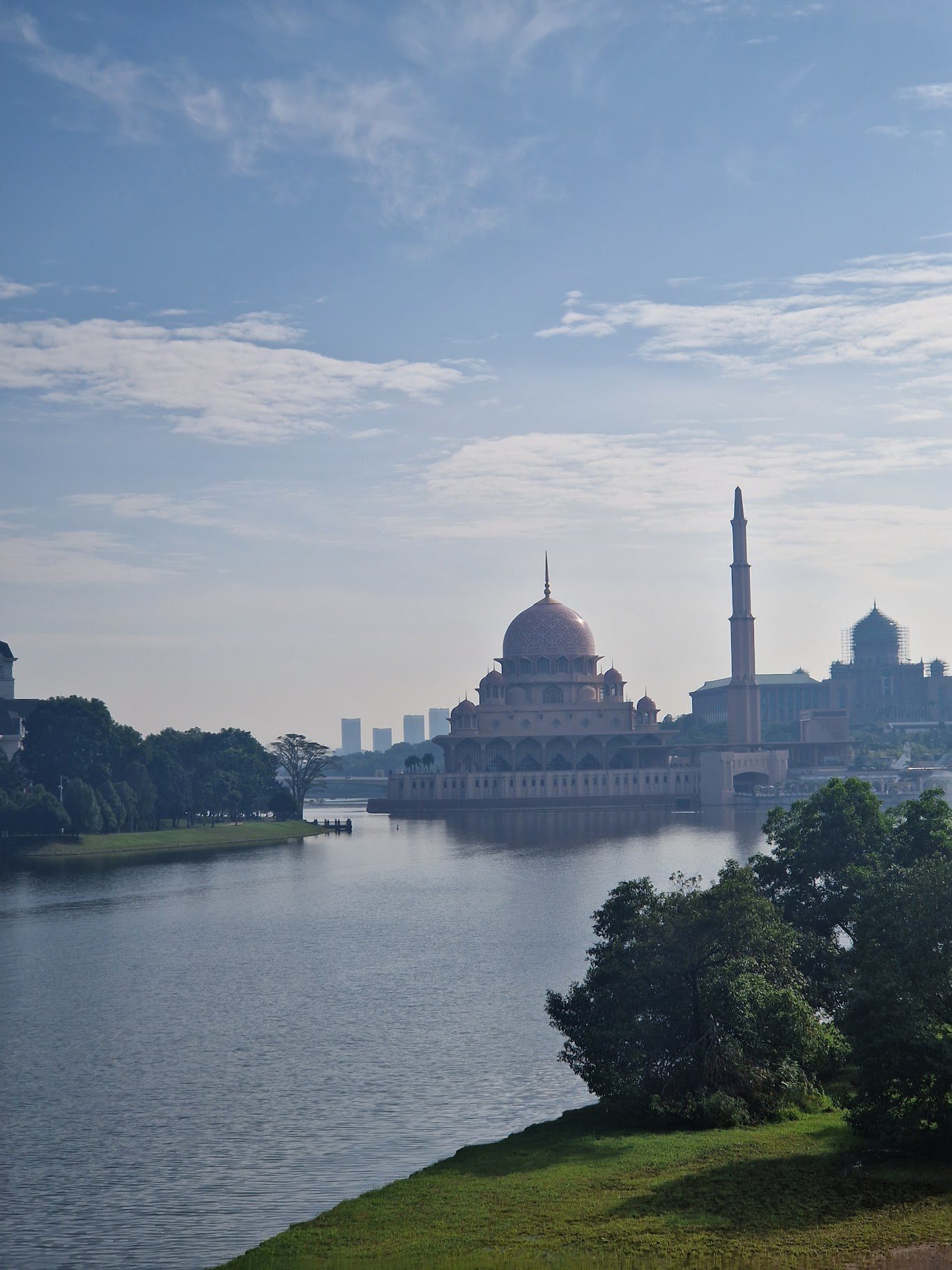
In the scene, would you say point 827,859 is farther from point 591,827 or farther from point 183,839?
point 591,827

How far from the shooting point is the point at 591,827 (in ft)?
372

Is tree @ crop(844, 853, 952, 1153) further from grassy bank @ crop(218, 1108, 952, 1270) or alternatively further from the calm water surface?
the calm water surface

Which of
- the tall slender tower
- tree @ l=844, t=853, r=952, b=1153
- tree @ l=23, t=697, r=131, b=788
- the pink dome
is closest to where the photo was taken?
tree @ l=844, t=853, r=952, b=1153

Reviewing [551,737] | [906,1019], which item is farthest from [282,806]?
[906,1019]

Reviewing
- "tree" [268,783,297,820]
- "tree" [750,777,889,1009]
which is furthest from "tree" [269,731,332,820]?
"tree" [750,777,889,1009]

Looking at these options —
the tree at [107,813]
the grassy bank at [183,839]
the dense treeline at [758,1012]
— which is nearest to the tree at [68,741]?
the tree at [107,813]

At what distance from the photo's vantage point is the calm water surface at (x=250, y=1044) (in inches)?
957

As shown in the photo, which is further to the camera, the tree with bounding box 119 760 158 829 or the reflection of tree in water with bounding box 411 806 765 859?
the tree with bounding box 119 760 158 829

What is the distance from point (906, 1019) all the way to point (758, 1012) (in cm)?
393

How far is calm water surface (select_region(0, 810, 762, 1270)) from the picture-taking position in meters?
24.3

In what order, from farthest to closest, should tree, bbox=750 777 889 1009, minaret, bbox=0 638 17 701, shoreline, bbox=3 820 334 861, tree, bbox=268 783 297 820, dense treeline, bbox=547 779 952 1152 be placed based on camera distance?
minaret, bbox=0 638 17 701
tree, bbox=268 783 297 820
shoreline, bbox=3 820 334 861
tree, bbox=750 777 889 1009
dense treeline, bbox=547 779 952 1152

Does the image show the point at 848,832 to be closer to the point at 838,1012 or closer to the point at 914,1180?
the point at 838,1012

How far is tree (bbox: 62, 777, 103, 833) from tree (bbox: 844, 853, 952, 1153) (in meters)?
70.2

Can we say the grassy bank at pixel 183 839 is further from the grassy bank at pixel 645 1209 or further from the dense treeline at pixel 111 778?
the grassy bank at pixel 645 1209
